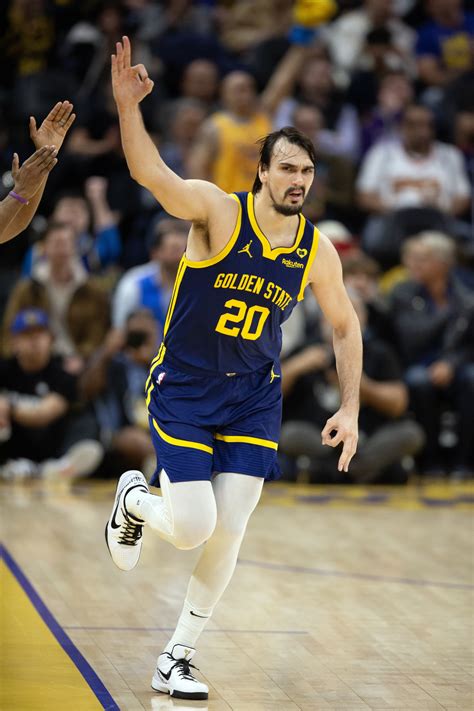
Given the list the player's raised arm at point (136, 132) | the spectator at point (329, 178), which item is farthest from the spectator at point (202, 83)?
the player's raised arm at point (136, 132)

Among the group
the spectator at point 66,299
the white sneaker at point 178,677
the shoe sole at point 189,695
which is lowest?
the shoe sole at point 189,695

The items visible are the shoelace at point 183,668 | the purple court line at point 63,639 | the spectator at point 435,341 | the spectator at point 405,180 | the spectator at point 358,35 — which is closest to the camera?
the purple court line at point 63,639

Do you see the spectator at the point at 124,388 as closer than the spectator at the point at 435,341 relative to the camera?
Yes

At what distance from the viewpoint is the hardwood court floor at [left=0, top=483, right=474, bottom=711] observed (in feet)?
19.2

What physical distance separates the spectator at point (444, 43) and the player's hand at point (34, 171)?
11179mm

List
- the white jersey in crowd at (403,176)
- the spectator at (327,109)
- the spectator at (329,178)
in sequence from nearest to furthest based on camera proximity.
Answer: the spectator at (329,178), the white jersey in crowd at (403,176), the spectator at (327,109)

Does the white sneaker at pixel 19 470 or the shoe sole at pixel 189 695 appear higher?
the shoe sole at pixel 189 695

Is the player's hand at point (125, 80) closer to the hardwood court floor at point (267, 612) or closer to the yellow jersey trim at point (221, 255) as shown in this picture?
the yellow jersey trim at point (221, 255)

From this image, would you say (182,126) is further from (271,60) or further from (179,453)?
(179,453)

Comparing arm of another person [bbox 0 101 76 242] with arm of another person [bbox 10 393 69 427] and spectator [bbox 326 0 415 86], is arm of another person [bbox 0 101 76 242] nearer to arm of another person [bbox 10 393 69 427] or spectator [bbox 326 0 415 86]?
arm of another person [bbox 10 393 69 427]

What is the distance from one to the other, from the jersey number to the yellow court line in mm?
1672

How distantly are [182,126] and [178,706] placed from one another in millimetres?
9524

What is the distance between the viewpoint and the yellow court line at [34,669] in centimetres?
552

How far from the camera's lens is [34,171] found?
5.95 meters
